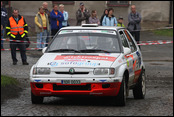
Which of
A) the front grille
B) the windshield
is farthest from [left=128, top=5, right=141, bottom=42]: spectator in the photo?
the front grille

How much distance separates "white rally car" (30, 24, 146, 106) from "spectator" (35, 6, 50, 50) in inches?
422

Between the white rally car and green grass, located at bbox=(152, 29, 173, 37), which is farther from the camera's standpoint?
green grass, located at bbox=(152, 29, 173, 37)

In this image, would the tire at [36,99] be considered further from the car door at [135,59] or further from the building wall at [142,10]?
the building wall at [142,10]

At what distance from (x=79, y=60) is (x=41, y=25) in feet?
39.8

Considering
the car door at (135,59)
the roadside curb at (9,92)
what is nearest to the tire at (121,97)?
the car door at (135,59)

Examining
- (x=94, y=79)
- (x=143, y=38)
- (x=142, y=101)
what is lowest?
(x=143, y=38)

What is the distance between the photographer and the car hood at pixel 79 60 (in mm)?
9834

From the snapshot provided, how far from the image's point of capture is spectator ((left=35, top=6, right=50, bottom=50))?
21828 mm

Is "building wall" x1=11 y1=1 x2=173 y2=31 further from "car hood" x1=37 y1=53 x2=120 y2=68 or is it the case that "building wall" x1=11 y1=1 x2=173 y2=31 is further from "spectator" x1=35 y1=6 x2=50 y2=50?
"car hood" x1=37 y1=53 x2=120 y2=68

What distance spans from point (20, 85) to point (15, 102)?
298 cm

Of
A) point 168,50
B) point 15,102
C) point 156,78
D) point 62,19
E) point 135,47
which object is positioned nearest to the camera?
point 15,102

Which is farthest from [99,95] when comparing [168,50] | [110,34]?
[168,50]

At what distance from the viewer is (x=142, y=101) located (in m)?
11.0

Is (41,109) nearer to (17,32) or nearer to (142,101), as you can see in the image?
(142,101)
